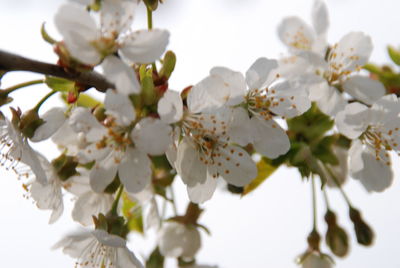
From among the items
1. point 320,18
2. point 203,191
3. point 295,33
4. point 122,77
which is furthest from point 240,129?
point 295,33

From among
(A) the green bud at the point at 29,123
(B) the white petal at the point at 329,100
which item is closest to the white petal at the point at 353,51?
(B) the white petal at the point at 329,100

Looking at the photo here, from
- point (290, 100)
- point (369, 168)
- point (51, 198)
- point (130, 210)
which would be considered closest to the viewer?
point (290, 100)

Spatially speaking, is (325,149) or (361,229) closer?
(325,149)

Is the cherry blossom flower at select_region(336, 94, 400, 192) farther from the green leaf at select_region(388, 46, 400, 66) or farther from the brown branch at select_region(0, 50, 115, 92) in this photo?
the brown branch at select_region(0, 50, 115, 92)

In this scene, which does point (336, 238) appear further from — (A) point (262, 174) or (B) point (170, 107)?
(B) point (170, 107)

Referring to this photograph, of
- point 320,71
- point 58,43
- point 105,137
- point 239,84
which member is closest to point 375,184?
point 320,71

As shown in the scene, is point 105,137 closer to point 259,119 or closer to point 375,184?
point 259,119

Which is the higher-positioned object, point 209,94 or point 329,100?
point 209,94
